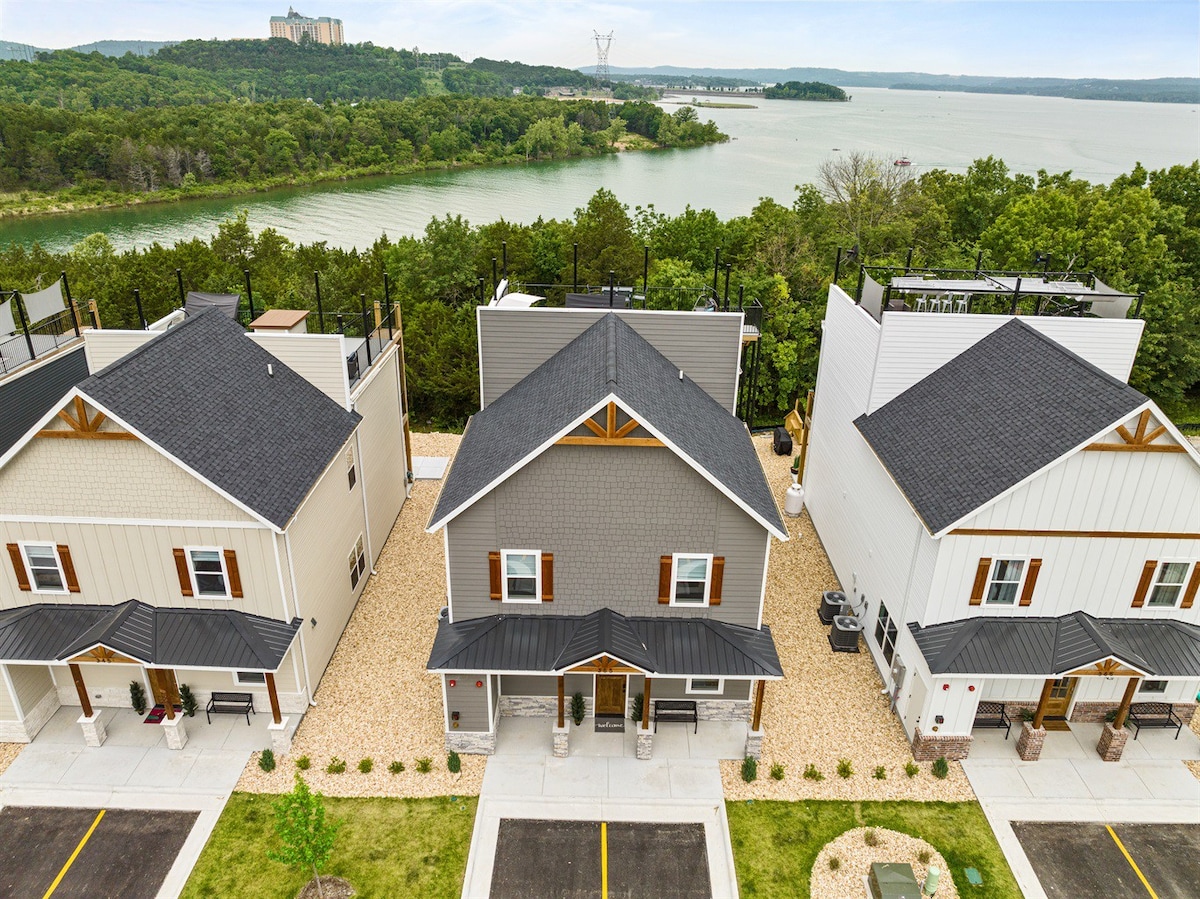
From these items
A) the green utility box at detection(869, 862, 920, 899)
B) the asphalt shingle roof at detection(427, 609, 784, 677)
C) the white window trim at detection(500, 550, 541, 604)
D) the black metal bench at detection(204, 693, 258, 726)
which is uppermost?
the white window trim at detection(500, 550, 541, 604)

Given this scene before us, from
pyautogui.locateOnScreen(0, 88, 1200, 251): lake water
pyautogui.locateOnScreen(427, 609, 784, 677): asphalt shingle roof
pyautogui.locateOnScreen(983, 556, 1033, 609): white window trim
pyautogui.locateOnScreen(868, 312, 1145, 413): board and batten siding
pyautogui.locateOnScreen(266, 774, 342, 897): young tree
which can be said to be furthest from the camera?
pyautogui.locateOnScreen(0, 88, 1200, 251): lake water

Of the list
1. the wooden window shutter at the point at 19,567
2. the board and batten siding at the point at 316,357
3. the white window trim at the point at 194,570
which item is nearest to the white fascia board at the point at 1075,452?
the white window trim at the point at 194,570

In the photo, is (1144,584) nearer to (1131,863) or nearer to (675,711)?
(1131,863)

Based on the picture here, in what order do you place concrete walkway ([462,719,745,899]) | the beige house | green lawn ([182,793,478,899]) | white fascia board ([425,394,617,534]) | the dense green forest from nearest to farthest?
green lawn ([182,793,478,899]) < white fascia board ([425,394,617,534]) < concrete walkway ([462,719,745,899]) < the beige house < the dense green forest

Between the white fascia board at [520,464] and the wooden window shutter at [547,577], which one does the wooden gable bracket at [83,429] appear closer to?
the white fascia board at [520,464]

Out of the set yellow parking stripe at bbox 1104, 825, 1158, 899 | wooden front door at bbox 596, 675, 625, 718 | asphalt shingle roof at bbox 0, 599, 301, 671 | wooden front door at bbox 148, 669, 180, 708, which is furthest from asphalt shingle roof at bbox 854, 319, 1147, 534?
wooden front door at bbox 148, 669, 180, 708

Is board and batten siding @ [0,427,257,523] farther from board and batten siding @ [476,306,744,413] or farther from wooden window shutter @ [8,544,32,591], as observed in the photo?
board and batten siding @ [476,306,744,413]

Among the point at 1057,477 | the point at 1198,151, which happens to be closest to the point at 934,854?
the point at 1057,477

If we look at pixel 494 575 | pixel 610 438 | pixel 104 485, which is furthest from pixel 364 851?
pixel 610 438
